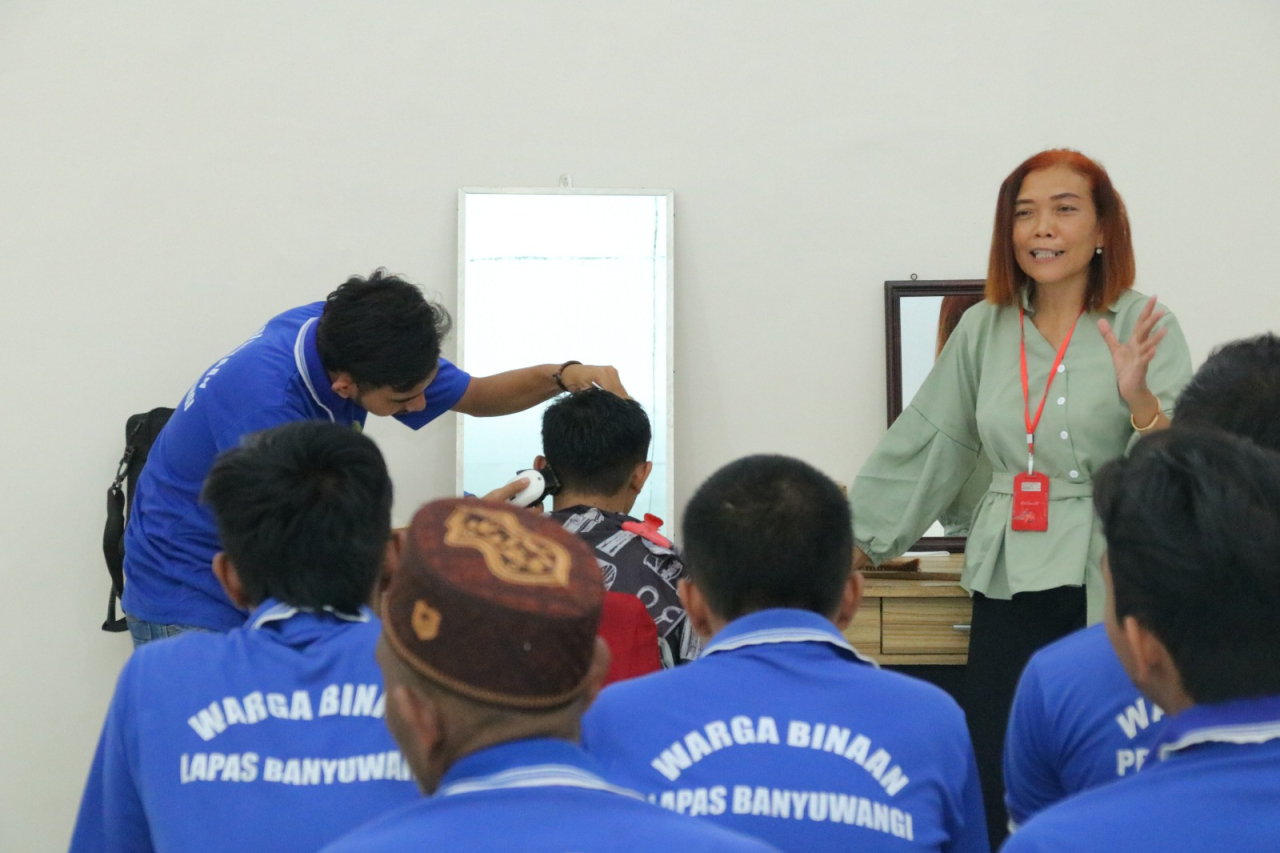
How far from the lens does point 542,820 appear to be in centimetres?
76

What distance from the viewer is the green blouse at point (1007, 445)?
7.59 feet

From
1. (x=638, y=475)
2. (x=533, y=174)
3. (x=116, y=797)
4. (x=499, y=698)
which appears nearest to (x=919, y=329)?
(x=533, y=174)

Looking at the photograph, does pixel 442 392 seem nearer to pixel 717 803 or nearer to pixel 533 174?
pixel 533 174

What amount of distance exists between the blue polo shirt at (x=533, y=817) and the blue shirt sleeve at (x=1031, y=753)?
620mm

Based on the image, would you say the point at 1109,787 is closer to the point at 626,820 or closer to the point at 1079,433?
the point at 626,820

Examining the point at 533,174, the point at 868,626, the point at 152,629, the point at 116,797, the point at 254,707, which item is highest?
the point at 533,174

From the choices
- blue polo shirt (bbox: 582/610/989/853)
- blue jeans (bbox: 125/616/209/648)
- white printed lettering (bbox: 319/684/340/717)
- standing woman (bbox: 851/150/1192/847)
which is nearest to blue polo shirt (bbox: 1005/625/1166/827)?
blue polo shirt (bbox: 582/610/989/853)

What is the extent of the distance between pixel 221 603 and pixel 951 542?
195cm

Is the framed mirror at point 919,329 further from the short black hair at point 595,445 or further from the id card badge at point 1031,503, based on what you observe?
the short black hair at point 595,445

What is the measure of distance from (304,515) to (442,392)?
4.63ft

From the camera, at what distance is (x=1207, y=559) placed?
94 cm

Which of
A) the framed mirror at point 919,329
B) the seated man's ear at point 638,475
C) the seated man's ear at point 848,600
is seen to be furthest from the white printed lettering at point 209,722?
the framed mirror at point 919,329

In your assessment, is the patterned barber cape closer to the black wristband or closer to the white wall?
the black wristband

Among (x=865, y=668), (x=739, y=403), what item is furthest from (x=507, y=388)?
(x=865, y=668)
